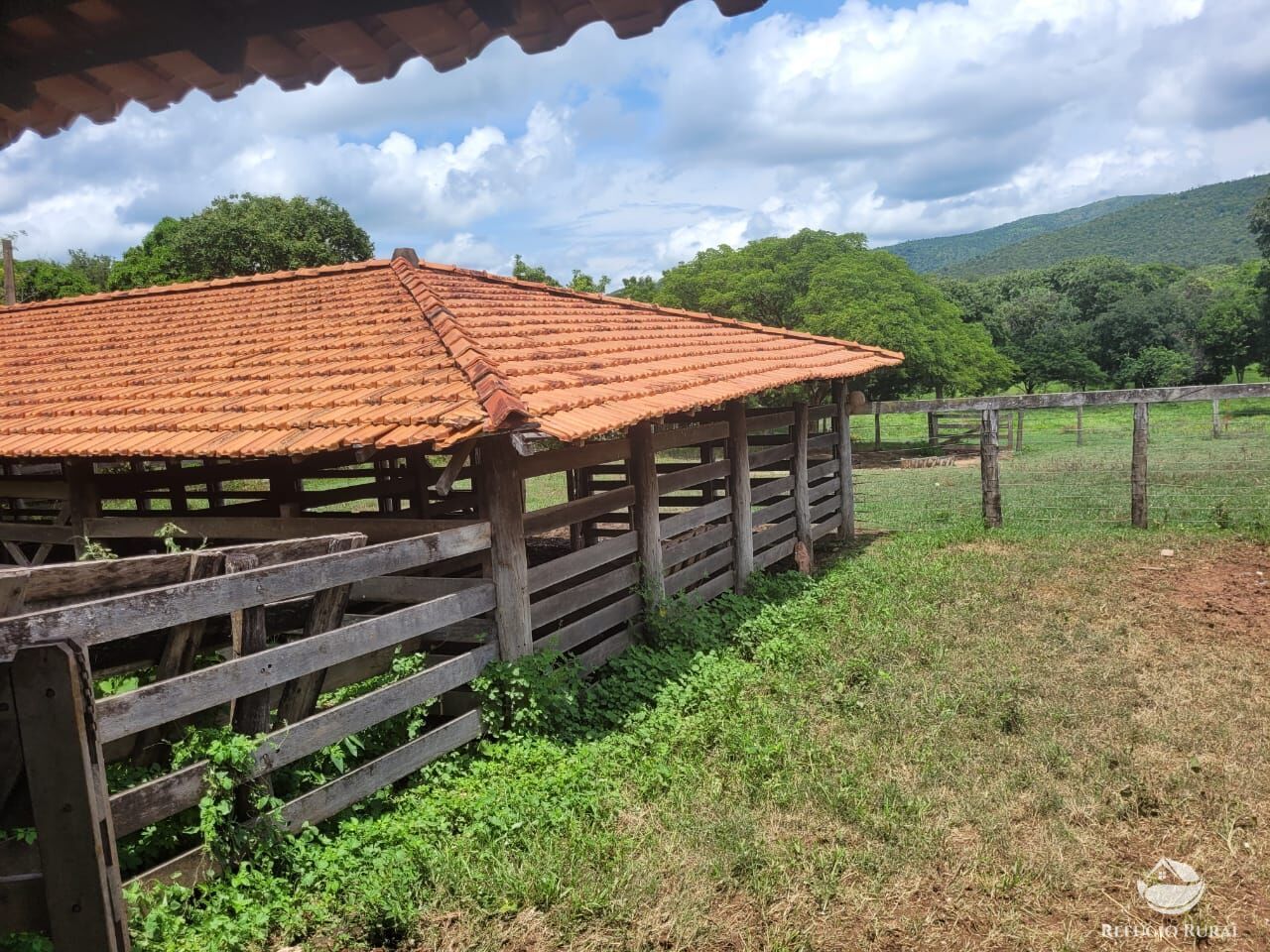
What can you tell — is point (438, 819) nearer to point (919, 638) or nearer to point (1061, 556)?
point (919, 638)

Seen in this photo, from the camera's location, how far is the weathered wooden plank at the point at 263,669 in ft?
11.7

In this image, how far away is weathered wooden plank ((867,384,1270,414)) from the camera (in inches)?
458

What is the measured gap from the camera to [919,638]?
25.5 ft

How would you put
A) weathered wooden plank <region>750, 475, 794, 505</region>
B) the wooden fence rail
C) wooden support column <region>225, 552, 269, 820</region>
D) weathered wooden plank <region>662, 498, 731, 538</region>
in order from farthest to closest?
weathered wooden plank <region>750, 475, 794, 505</region>, weathered wooden plank <region>662, 498, 731, 538</region>, wooden support column <region>225, 552, 269, 820</region>, the wooden fence rail

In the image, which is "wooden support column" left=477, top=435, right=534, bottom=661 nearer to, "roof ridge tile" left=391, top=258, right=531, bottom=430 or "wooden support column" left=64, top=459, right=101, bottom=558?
"roof ridge tile" left=391, top=258, right=531, bottom=430

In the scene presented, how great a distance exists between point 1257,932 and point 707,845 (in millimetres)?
2366

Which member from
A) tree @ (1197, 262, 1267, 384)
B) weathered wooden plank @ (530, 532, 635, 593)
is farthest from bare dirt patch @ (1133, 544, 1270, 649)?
tree @ (1197, 262, 1267, 384)

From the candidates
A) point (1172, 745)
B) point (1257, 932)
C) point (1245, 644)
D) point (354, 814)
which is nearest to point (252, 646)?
point (354, 814)

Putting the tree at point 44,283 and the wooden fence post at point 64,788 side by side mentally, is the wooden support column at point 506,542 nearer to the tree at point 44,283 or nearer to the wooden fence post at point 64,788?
the wooden fence post at point 64,788

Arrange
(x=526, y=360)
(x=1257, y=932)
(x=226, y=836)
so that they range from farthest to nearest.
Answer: (x=526, y=360) → (x=226, y=836) → (x=1257, y=932)

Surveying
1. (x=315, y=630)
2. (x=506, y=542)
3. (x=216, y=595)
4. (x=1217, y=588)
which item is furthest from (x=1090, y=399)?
(x=216, y=595)

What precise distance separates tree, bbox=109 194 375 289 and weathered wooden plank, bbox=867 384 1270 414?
66.1 ft

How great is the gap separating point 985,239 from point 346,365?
175251 millimetres

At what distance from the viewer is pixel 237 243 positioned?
2755 cm
